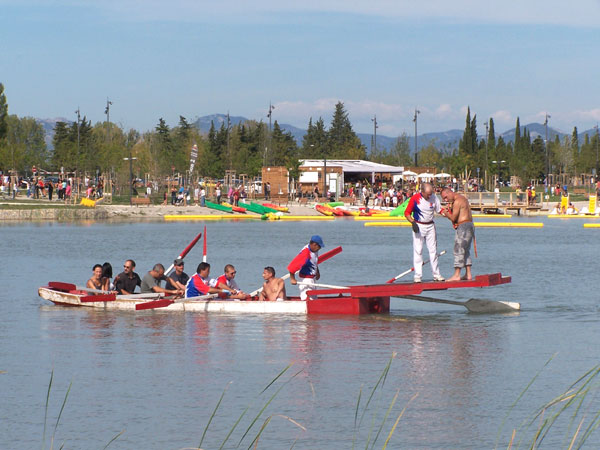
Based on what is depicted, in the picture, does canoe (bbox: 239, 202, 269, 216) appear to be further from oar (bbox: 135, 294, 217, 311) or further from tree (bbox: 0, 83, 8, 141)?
oar (bbox: 135, 294, 217, 311)

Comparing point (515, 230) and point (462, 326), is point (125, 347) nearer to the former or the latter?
point (462, 326)

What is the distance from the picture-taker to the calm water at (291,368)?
1374 centimetres

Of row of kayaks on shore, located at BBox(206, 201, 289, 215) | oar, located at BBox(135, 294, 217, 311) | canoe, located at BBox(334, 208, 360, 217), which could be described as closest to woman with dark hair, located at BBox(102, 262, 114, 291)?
oar, located at BBox(135, 294, 217, 311)

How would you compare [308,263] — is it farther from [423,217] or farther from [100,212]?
[100,212]

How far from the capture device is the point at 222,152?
121 meters

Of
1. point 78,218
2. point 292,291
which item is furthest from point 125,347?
point 78,218

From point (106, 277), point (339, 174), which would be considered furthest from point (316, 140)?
point (106, 277)

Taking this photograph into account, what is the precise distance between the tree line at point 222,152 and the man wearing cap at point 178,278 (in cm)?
6448

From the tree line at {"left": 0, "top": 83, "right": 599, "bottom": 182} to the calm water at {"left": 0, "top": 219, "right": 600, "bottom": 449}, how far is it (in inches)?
2457

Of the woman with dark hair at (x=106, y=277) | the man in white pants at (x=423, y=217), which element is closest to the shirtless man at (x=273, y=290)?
the man in white pants at (x=423, y=217)

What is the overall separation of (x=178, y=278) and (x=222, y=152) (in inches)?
3830

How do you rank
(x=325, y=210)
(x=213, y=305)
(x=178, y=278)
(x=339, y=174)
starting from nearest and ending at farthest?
(x=213, y=305), (x=178, y=278), (x=325, y=210), (x=339, y=174)

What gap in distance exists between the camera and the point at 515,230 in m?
64.7

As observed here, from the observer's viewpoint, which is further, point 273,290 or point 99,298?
point 99,298
